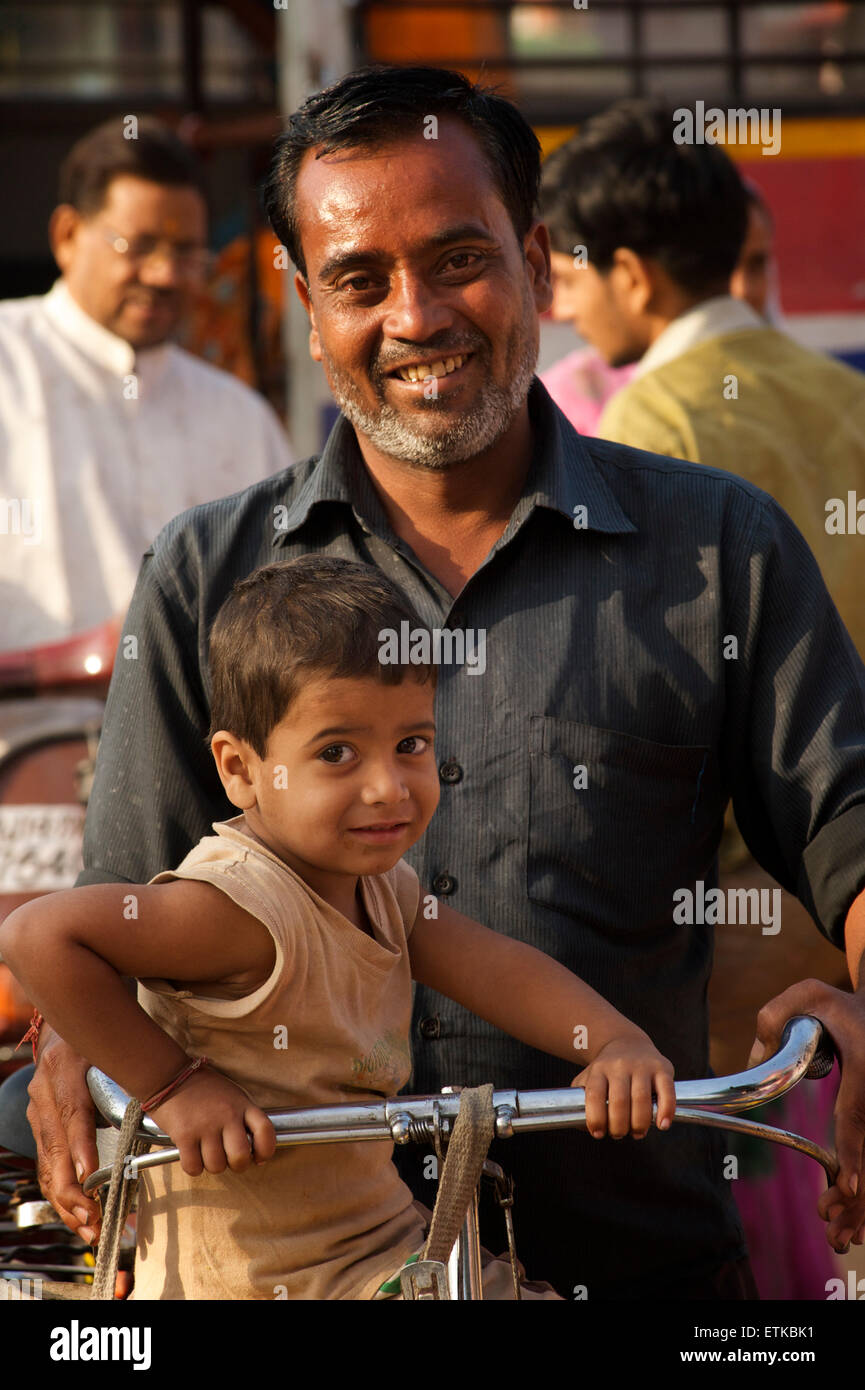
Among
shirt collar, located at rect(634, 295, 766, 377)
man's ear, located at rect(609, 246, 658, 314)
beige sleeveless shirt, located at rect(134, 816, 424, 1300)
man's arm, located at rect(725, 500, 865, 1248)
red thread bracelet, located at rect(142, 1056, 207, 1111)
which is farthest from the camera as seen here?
man's ear, located at rect(609, 246, 658, 314)

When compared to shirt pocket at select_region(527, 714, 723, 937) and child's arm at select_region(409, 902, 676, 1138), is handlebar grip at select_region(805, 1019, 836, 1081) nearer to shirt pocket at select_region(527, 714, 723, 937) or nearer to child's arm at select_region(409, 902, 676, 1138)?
child's arm at select_region(409, 902, 676, 1138)

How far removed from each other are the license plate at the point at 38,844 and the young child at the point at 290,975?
1947 mm

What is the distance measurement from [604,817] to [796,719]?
0.87 feet

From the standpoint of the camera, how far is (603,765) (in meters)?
2.13

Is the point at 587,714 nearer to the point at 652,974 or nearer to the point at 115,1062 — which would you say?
the point at 652,974

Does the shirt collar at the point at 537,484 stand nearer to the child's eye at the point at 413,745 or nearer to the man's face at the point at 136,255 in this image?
the child's eye at the point at 413,745

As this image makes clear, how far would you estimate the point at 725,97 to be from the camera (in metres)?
6.48

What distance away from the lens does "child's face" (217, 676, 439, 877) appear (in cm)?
163

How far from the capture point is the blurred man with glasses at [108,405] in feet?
17.4

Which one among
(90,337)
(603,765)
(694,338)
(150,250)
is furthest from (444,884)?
(90,337)

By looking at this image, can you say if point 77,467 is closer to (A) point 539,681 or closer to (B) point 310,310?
(B) point 310,310

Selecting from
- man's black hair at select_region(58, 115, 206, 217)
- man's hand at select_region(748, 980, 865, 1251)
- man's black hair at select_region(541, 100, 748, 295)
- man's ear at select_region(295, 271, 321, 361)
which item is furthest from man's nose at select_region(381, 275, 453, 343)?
man's black hair at select_region(58, 115, 206, 217)

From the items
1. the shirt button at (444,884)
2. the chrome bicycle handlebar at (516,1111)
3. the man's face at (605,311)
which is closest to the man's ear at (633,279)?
the man's face at (605,311)

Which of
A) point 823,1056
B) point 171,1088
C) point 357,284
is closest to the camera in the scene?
point 171,1088
